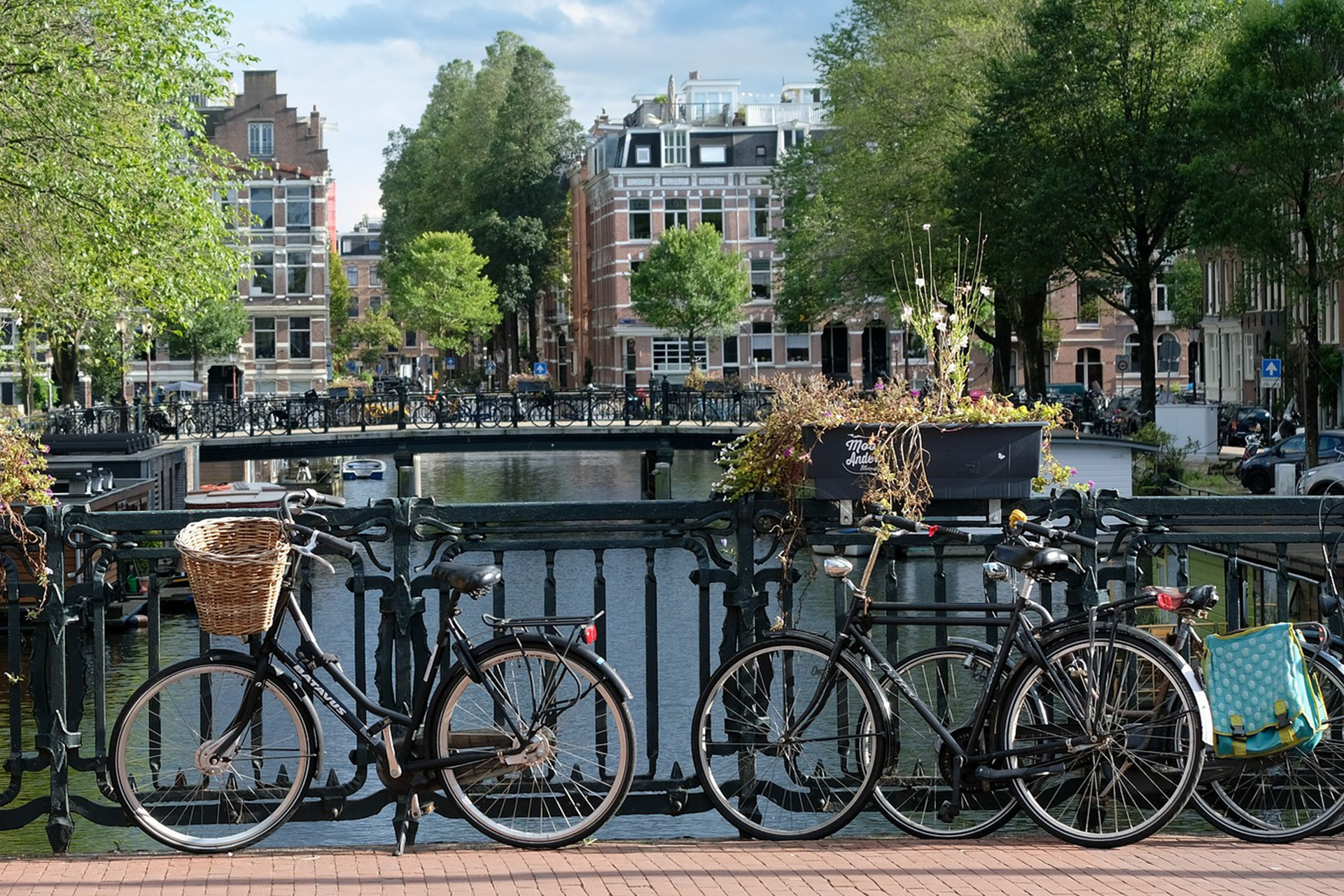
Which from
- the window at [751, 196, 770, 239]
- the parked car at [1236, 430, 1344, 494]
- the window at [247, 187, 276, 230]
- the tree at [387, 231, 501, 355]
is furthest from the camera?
the window at [751, 196, 770, 239]

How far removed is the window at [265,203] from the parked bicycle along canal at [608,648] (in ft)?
96.6

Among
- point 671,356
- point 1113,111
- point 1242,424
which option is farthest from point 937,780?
point 671,356

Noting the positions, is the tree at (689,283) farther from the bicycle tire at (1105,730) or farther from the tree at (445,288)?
the bicycle tire at (1105,730)

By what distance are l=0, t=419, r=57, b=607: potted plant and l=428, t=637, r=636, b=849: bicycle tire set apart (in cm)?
142

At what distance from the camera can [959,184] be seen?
1452 inches

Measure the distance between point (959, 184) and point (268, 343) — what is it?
1734 inches

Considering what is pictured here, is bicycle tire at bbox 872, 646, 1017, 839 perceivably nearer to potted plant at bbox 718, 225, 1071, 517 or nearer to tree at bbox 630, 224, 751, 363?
potted plant at bbox 718, 225, 1071, 517

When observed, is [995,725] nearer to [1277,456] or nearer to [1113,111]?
[1277,456]

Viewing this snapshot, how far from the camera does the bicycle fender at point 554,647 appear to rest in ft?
17.9

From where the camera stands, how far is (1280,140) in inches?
1172

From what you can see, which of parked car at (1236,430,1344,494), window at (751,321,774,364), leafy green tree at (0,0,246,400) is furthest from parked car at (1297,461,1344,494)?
window at (751,321,774,364)

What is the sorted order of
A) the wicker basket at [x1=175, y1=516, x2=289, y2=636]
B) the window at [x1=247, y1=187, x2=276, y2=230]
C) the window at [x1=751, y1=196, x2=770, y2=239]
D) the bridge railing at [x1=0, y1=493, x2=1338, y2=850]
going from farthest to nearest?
the window at [x1=751, y1=196, x2=770, y2=239] → the window at [x1=247, y1=187, x2=276, y2=230] → the bridge railing at [x1=0, y1=493, x2=1338, y2=850] → the wicker basket at [x1=175, y1=516, x2=289, y2=636]

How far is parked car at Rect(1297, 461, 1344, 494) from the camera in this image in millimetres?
26438

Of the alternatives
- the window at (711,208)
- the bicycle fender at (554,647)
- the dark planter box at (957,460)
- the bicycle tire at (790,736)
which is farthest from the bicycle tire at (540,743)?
the window at (711,208)
